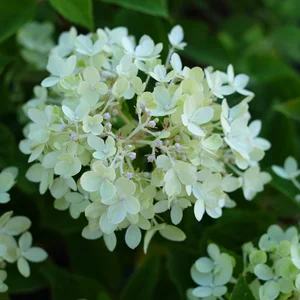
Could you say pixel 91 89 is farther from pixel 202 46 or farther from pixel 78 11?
pixel 202 46

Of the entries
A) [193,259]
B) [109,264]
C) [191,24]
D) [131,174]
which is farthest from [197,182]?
[191,24]

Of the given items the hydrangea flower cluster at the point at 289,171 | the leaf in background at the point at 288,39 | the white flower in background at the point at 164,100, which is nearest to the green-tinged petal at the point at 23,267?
the white flower in background at the point at 164,100

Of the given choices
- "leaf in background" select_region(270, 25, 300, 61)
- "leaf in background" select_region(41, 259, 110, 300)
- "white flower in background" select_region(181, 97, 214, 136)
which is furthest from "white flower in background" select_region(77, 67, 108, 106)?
"leaf in background" select_region(270, 25, 300, 61)

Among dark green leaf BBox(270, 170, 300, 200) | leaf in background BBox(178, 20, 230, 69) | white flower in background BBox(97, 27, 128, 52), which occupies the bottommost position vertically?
dark green leaf BBox(270, 170, 300, 200)

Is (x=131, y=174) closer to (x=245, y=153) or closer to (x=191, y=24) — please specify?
(x=245, y=153)

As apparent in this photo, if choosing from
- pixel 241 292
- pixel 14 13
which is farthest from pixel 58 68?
pixel 241 292

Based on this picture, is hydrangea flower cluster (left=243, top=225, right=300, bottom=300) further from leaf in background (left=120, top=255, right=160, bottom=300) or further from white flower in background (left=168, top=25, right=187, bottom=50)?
white flower in background (left=168, top=25, right=187, bottom=50)

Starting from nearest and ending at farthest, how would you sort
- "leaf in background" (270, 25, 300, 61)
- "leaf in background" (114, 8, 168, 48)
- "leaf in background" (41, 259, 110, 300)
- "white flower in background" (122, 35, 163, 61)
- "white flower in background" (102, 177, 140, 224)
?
"white flower in background" (102, 177, 140, 224) < "white flower in background" (122, 35, 163, 61) < "leaf in background" (41, 259, 110, 300) < "leaf in background" (114, 8, 168, 48) < "leaf in background" (270, 25, 300, 61)
